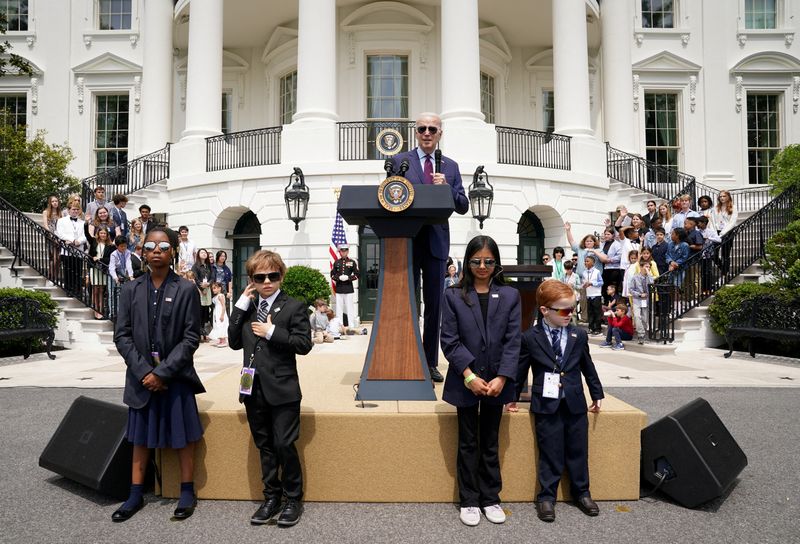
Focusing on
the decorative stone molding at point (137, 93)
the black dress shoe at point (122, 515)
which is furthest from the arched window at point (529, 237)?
the decorative stone molding at point (137, 93)

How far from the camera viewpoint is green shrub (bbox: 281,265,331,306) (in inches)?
523

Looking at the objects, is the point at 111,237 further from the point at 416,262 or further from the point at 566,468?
the point at 566,468

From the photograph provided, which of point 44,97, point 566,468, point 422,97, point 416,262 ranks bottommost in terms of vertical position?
point 566,468

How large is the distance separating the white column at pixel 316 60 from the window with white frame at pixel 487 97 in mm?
7091

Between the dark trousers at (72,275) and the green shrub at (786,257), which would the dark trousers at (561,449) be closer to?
the green shrub at (786,257)

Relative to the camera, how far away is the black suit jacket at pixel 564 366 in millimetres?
3246

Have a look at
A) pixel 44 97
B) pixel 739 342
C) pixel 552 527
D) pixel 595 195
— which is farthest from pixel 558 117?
pixel 44 97

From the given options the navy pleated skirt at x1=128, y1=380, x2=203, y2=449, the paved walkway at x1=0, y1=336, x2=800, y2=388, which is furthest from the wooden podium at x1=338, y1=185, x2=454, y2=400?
the paved walkway at x1=0, y1=336, x2=800, y2=388

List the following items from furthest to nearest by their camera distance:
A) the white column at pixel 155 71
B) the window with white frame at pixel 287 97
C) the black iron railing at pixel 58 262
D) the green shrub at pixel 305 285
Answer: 1. the window with white frame at pixel 287 97
2. the white column at pixel 155 71
3. the green shrub at pixel 305 285
4. the black iron railing at pixel 58 262

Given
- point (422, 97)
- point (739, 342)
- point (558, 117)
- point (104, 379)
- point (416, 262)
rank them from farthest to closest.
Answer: point (422, 97)
point (558, 117)
point (739, 342)
point (104, 379)
point (416, 262)

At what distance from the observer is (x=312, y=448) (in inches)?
135

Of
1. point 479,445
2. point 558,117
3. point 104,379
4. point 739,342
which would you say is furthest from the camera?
point 558,117

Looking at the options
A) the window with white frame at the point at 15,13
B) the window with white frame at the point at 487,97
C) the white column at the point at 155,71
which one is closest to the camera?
the white column at the point at 155,71

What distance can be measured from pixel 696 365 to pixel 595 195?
874 cm
